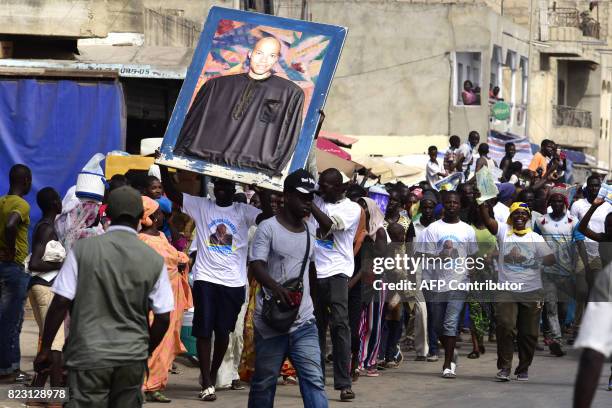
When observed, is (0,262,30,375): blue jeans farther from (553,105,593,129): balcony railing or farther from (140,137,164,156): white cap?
(553,105,593,129): balcony railing

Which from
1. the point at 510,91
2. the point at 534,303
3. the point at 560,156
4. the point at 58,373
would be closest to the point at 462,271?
the point at 534,303

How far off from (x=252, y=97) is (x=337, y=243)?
5.21ft

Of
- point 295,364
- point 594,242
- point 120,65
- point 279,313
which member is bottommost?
point 295,364

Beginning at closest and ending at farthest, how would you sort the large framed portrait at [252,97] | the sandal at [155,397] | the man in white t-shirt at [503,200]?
the large framed portrait at [252,97]
the sandal at [155,397]
the man in white t-shirt at [503,200]

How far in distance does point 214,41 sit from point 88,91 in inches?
278

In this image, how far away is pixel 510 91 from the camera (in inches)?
1533

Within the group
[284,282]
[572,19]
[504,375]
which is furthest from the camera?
[572,19]

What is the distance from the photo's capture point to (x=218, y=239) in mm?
10688

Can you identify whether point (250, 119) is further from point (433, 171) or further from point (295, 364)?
point (433, 171)

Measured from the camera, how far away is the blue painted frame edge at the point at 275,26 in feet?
32.9

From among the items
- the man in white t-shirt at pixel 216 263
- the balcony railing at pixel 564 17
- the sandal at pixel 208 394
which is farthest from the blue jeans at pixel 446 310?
the balcony railing at pixel 564 17

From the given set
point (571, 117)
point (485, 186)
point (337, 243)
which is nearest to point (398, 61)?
point (571, 117)

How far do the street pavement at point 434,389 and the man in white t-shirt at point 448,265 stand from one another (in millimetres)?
431

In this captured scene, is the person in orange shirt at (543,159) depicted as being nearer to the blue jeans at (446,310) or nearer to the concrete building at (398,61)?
the concrete building at (398,61)
